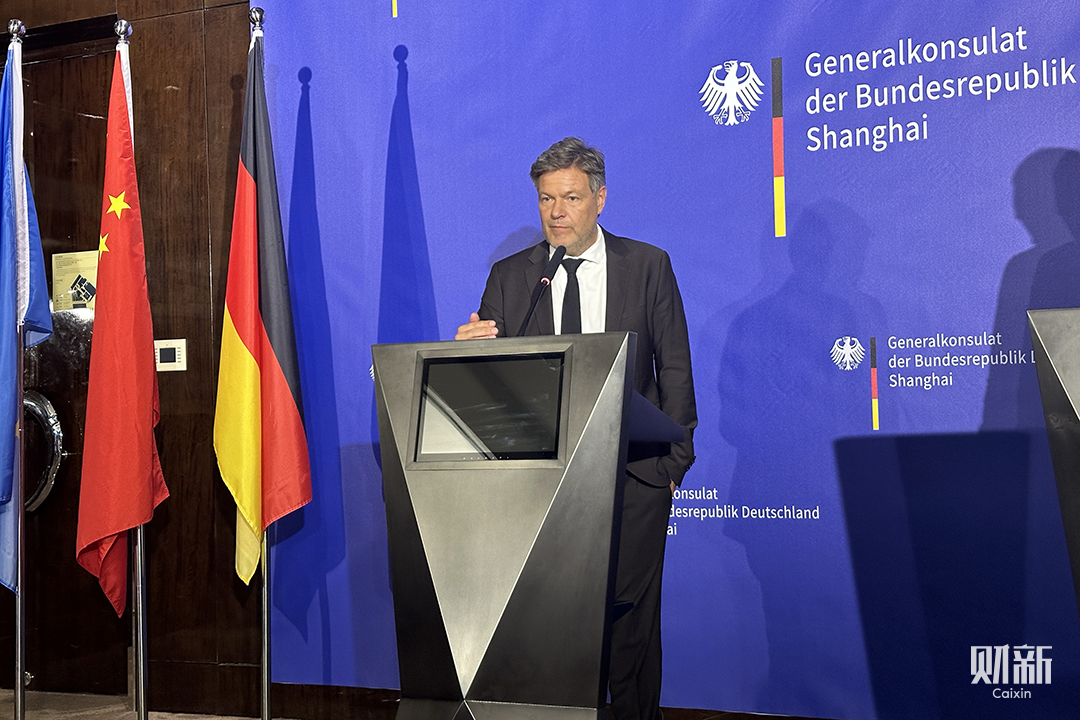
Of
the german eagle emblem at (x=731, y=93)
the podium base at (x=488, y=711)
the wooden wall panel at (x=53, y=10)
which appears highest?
the wooden wall panel at (x=53, y=10)

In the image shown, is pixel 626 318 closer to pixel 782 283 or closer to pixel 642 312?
pixel 642 312

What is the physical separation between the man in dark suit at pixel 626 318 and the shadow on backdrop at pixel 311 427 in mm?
761

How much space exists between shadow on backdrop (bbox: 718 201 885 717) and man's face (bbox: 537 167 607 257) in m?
0.63

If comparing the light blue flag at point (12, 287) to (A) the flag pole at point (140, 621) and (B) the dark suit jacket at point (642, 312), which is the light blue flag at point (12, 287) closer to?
(A) the flag pole at point (140, 621)

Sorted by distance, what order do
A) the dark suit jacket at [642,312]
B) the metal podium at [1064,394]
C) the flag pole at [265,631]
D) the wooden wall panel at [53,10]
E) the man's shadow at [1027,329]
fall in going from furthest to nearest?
1. the wooden wall panel at [53,10]
2. the flag pole at [265,631]
3. the dark suit jacket at [642,312]
4. the man's shadow at [1027,329]
5. the metal podium at [1064,394]

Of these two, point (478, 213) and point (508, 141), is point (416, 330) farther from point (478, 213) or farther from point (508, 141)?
point (508, 141)

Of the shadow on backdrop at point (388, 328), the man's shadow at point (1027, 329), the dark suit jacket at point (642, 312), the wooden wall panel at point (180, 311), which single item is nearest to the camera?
the man's shadow at point (1027, 329)

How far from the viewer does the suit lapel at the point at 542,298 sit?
3.06m

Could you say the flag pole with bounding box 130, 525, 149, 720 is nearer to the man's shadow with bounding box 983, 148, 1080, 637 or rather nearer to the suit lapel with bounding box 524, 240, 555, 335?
the suit lapel with bounding box 524, 240, 555, 335

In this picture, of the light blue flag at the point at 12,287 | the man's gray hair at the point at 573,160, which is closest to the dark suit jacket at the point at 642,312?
the man's gray hair at the point at 573,160

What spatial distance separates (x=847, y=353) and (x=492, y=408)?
1923 millimetres

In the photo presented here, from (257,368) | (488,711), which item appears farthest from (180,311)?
(488,711)

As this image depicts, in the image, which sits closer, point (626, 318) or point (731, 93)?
point (626, 318)

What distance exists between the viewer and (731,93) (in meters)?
3.21
